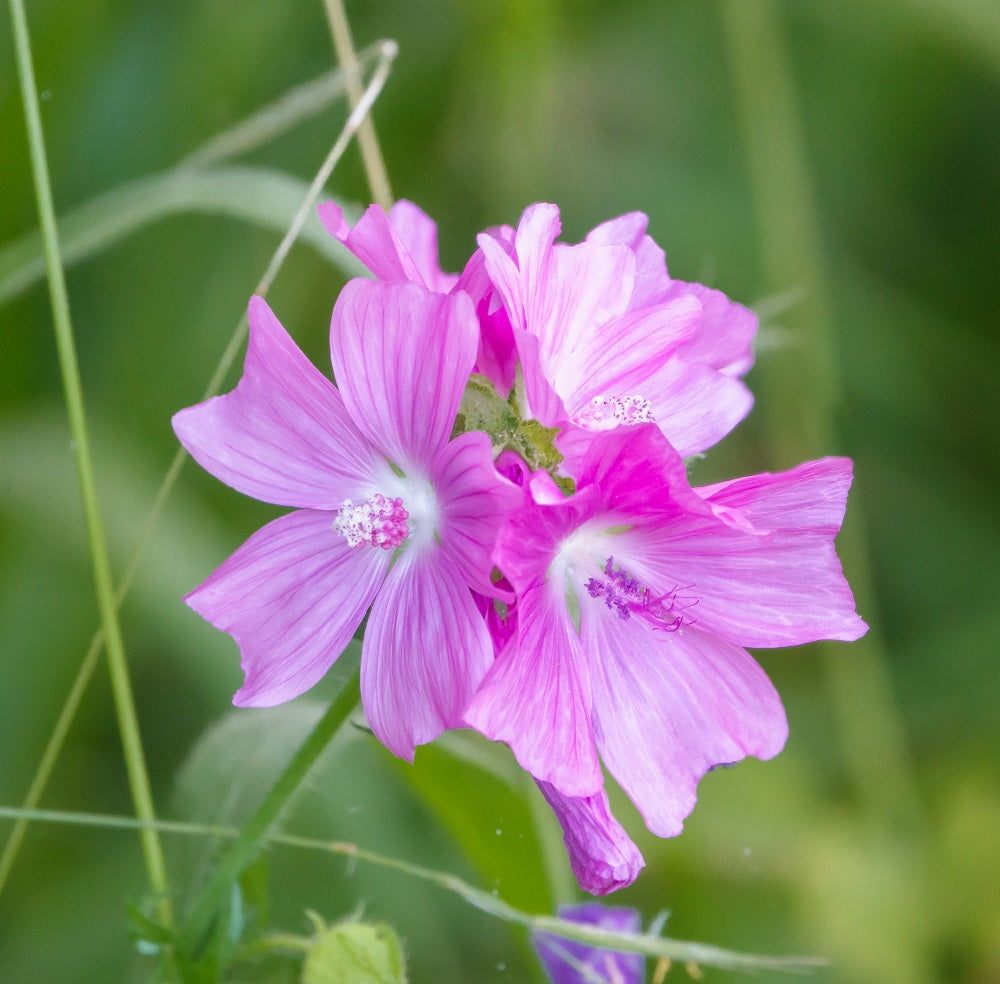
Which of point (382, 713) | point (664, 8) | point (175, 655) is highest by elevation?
point (664, 8)

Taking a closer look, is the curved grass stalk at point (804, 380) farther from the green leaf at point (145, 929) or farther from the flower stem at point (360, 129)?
the green leaf at point (145, 929)

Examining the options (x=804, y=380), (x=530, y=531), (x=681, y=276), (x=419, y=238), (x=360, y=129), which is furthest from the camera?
(x=681, y=276)

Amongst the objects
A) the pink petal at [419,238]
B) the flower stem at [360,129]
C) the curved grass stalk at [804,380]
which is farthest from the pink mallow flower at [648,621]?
the curved grass stalk at [804,380]

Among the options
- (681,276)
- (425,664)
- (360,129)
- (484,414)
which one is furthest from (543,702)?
(681,276)

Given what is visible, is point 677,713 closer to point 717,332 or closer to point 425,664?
point 425,664

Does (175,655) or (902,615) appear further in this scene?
(902,615)

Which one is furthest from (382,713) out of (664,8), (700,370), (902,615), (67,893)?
(664,8)

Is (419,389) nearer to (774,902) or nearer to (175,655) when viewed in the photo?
(175,655)
